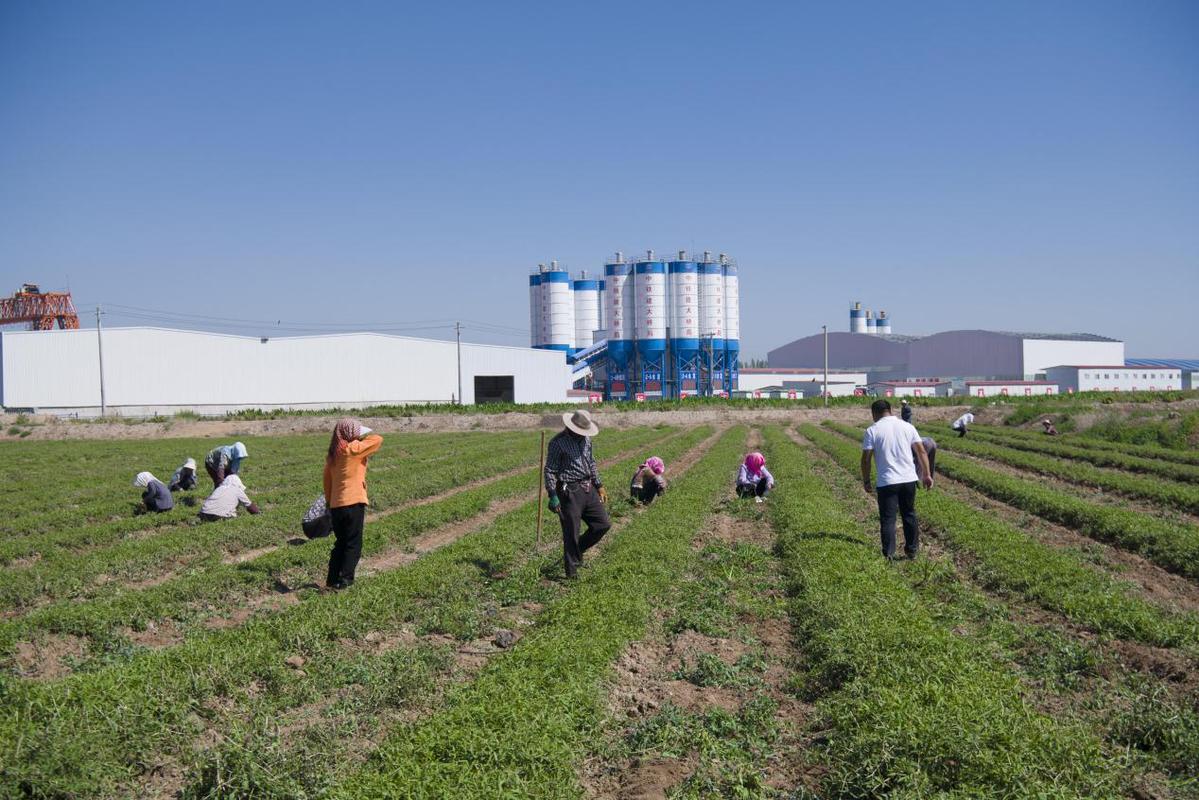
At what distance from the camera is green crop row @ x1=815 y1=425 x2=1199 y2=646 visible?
7598 millimetres

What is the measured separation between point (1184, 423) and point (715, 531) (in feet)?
98.8

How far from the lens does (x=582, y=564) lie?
36.2ft

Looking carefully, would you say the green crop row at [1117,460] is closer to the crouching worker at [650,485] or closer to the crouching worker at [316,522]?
the crouching worker at [650,485]

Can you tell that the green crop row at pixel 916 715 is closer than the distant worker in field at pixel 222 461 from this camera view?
Yes

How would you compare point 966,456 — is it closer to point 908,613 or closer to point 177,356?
point 908,613

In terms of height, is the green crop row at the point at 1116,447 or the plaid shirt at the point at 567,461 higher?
the plaid shirt at the point at 567,461

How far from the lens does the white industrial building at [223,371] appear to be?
5500cm

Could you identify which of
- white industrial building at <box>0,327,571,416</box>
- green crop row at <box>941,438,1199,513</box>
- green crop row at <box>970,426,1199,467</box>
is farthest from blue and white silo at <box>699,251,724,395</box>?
green crop row at <box>941,438,1199,513</box>

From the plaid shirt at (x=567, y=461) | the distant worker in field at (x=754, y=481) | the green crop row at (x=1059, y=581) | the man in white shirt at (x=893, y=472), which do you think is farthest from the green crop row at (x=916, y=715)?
the distant worker in field at (x=754, y=481)

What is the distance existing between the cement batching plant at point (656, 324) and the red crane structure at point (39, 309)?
4122cm

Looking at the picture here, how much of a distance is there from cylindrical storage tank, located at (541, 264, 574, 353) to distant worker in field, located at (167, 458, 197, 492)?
220 feet

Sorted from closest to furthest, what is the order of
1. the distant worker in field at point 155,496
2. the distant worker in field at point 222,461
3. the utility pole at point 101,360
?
the distant worker in field at point 155,496 → the distant worker in field at point 222,461 → the utility pole at point 101,360

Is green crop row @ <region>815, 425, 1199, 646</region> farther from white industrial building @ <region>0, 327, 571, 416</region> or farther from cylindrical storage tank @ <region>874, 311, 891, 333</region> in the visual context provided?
cylindrical storage tank @ <region>874, 311, 891, 333</region>

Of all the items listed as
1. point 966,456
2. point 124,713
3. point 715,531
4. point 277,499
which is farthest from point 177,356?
point 124,713
